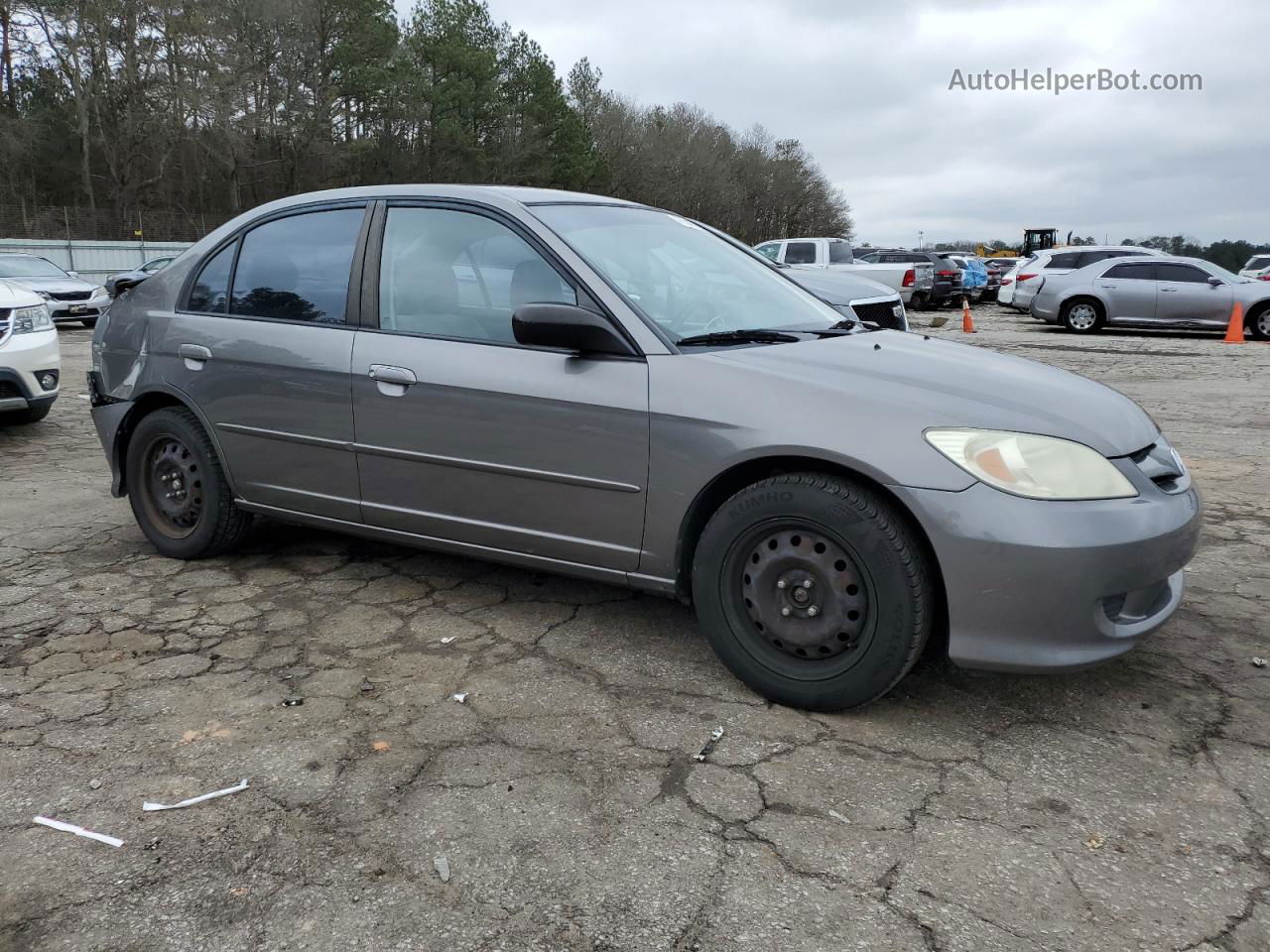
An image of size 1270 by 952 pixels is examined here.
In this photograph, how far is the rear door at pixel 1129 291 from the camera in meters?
18.1

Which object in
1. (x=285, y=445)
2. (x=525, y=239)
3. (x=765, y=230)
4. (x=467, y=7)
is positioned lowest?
(x=285, y=445)

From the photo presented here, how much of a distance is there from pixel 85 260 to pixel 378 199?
94.5 feet

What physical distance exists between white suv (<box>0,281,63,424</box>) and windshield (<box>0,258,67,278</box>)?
11408 mm

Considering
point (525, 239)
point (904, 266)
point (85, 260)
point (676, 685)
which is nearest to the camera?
point (676, 685)

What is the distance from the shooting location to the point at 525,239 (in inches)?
139

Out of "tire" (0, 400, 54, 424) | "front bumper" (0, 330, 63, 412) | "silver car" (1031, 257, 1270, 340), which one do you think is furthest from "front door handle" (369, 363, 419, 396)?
"silver car" (1031, 257, 1270, 340)

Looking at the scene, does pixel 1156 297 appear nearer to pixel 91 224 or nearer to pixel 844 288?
pixel 844 288

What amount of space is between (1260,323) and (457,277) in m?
18.5

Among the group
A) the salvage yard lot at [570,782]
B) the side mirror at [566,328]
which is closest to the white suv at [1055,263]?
the salvage yard lot at [570,782]

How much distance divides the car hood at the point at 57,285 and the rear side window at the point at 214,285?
52.3 ft

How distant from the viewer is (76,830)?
2441 millimetres

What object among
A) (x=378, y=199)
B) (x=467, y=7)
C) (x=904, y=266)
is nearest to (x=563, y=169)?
(x=467, y=7)

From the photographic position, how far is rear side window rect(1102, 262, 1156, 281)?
18.2 m

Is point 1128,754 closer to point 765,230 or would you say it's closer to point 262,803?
point 262,803
